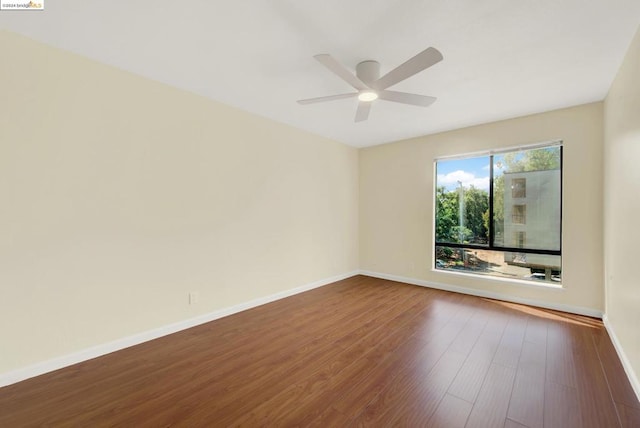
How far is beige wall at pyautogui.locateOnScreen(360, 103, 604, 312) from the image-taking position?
10.4ft

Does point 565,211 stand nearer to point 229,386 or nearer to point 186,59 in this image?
point 229,386

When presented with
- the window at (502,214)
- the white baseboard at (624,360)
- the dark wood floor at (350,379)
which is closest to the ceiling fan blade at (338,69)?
the dark wood floor at (350,379)

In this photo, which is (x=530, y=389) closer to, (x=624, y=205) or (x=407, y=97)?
(x=624, y=205)

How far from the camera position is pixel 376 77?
2.33 m

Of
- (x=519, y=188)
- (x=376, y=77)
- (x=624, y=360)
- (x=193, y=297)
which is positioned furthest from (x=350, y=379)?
(x=519, y=188)

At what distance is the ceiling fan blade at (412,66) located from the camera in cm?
175

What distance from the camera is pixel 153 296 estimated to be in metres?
2.63

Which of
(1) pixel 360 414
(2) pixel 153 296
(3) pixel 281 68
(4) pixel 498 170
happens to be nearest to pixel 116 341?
(2) pixel 153 296

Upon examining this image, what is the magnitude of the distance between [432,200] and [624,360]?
275 centimetres

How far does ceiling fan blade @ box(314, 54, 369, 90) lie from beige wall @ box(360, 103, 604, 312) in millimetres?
2611

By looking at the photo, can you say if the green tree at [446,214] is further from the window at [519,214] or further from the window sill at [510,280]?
the window at [519,214]

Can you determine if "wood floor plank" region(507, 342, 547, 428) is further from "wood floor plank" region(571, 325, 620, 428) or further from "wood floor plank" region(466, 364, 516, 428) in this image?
"wood floor plank" region(571, 325, 620, 428)

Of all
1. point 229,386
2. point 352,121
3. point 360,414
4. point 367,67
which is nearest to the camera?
point 360,414

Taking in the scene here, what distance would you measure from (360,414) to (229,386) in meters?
0.95
